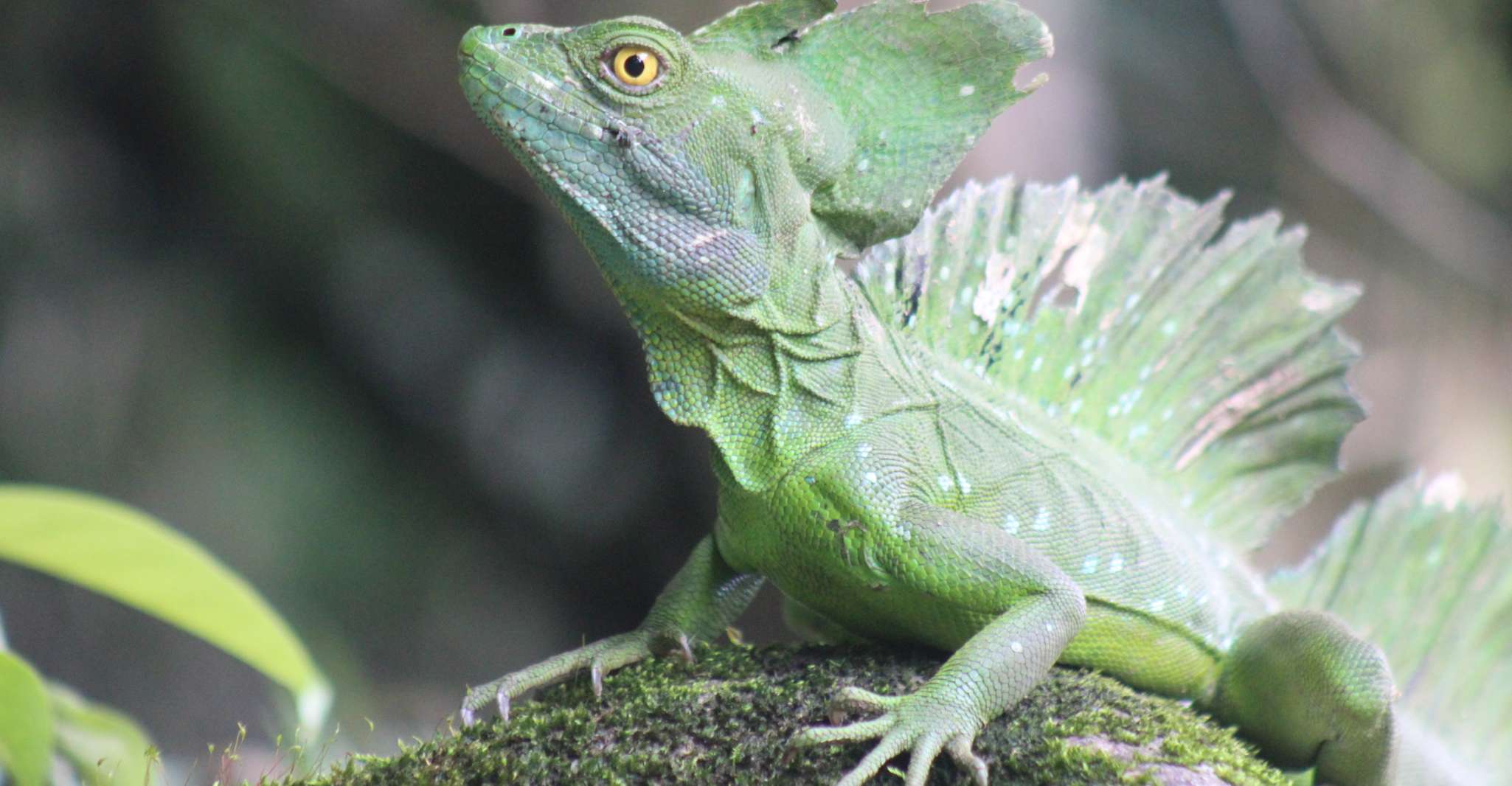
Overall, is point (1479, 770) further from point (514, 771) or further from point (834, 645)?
point (514, 771)

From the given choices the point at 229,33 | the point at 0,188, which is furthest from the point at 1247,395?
the point at 0,188

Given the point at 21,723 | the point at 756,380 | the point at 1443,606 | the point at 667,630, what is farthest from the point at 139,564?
the point at 1443,606

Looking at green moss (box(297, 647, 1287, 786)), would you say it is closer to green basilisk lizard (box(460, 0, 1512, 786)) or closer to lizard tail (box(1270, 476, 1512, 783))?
green basilisk lizard (box(460, 0, 1512, 786))

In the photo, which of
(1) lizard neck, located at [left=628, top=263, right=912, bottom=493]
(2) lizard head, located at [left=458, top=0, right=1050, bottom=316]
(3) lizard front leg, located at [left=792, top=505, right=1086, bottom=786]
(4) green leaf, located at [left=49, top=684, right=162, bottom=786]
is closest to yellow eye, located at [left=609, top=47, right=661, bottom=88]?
(2) lizard head, located at [left=458, top=0, right=1050, bottom=316]

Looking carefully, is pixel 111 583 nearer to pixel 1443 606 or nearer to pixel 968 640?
pixel 968 640

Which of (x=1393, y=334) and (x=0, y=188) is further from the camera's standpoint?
(x=1393, y=334)

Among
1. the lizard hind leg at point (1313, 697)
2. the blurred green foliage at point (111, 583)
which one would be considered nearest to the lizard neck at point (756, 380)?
the blurred green foliage at point (111, 583)
